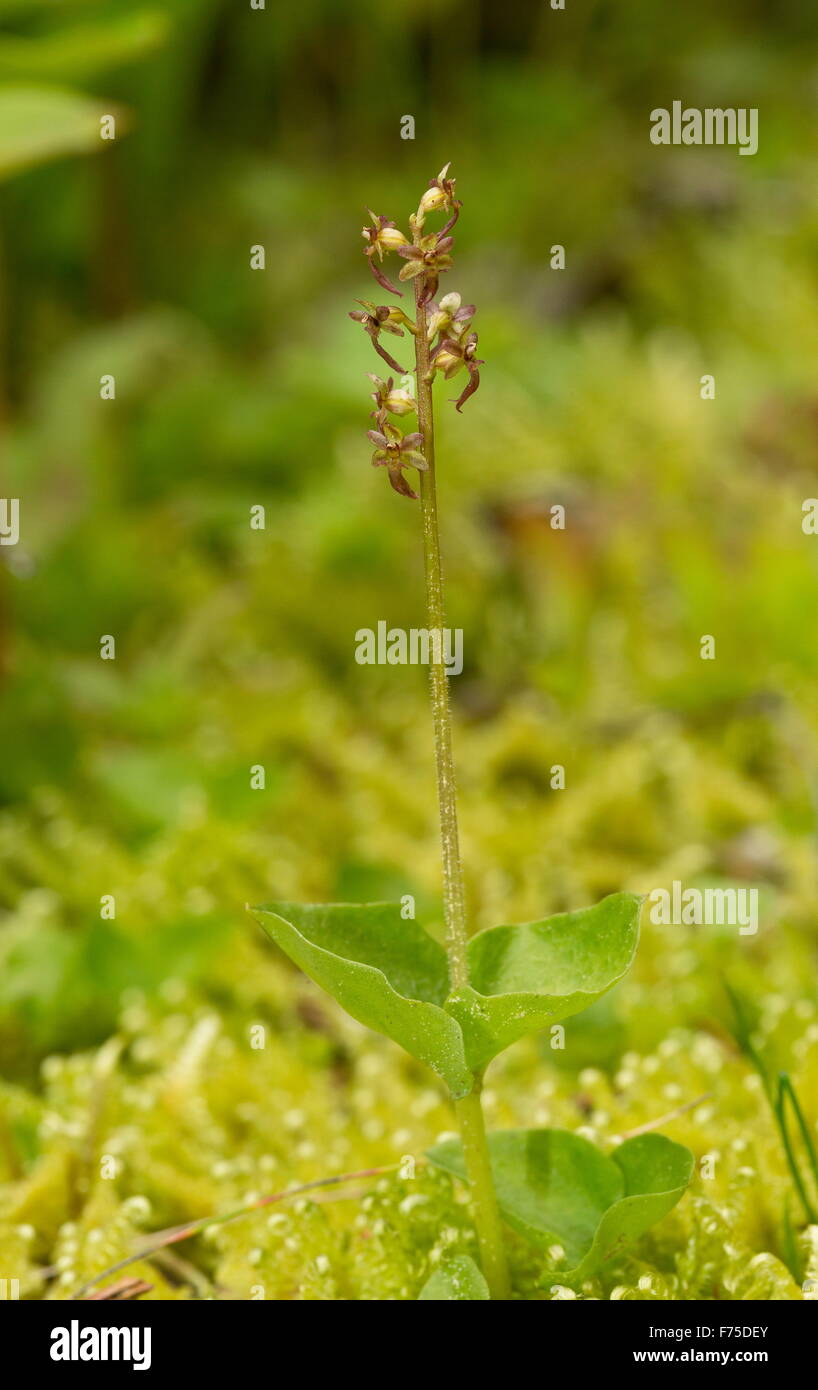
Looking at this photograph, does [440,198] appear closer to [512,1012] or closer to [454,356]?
[454,356]

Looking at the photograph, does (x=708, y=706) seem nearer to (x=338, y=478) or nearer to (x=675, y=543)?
(x=675, y=543)

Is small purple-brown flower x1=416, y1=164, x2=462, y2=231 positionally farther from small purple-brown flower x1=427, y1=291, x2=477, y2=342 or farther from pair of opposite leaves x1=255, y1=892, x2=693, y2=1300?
pair of opposite leaves x1=255, y1=892, x2=693, y2=1300

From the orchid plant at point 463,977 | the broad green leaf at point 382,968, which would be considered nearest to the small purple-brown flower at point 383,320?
the orchid plant at point 463,977

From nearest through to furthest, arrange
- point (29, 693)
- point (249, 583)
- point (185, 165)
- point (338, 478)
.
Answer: point (29, 693)
point (249, 583)
point (338, 478)
point (185, 165)

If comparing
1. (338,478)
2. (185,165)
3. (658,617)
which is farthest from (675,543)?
(185,165)

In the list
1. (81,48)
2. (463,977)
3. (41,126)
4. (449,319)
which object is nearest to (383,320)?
(449,319)
